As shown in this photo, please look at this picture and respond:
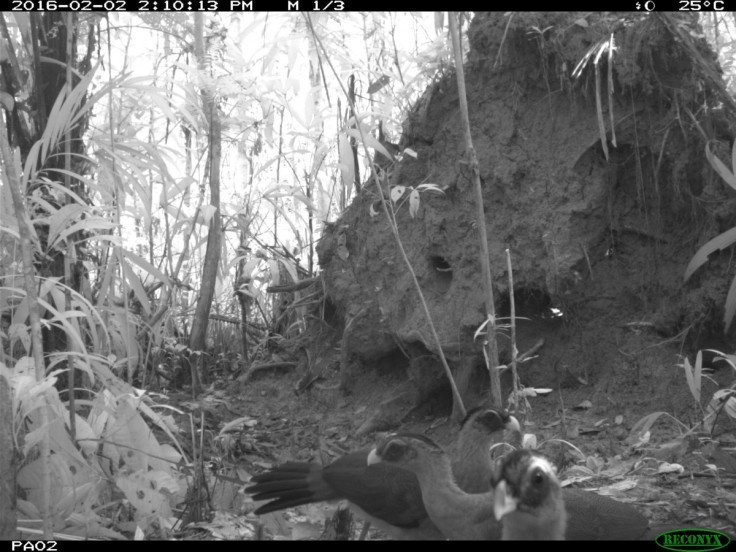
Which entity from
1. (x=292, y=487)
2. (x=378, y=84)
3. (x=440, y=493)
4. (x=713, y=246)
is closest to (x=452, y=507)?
(x=440, y=493)

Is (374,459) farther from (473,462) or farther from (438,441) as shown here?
(438,441)

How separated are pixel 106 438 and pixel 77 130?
58.8 inches

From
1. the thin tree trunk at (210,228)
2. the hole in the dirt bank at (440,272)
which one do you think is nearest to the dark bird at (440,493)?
the hole in the dirt bank at (440,272)

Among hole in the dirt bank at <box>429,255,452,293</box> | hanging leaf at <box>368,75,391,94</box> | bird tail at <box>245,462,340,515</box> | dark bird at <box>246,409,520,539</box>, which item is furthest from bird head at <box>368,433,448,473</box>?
hanging leaf at <box>368,75,391,94</box>

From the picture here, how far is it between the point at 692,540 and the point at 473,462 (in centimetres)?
91

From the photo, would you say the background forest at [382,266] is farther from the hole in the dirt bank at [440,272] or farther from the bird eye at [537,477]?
the bird eye at [537,477]

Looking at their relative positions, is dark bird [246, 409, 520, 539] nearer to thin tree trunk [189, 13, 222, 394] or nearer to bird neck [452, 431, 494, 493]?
bird neck [452, 431, 494, 493]

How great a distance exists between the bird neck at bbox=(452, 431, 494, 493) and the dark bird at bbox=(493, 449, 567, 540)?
96cm

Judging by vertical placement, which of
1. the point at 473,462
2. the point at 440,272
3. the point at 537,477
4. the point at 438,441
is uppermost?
the point at 440,272

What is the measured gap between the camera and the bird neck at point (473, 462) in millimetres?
3523

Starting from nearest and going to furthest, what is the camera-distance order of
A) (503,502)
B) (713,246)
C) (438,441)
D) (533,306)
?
(503,502) < (713,246) < (438,441) < (533,306)

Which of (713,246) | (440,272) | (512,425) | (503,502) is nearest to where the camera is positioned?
(503,502)

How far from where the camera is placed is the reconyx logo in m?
2.92

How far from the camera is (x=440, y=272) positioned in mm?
5109
